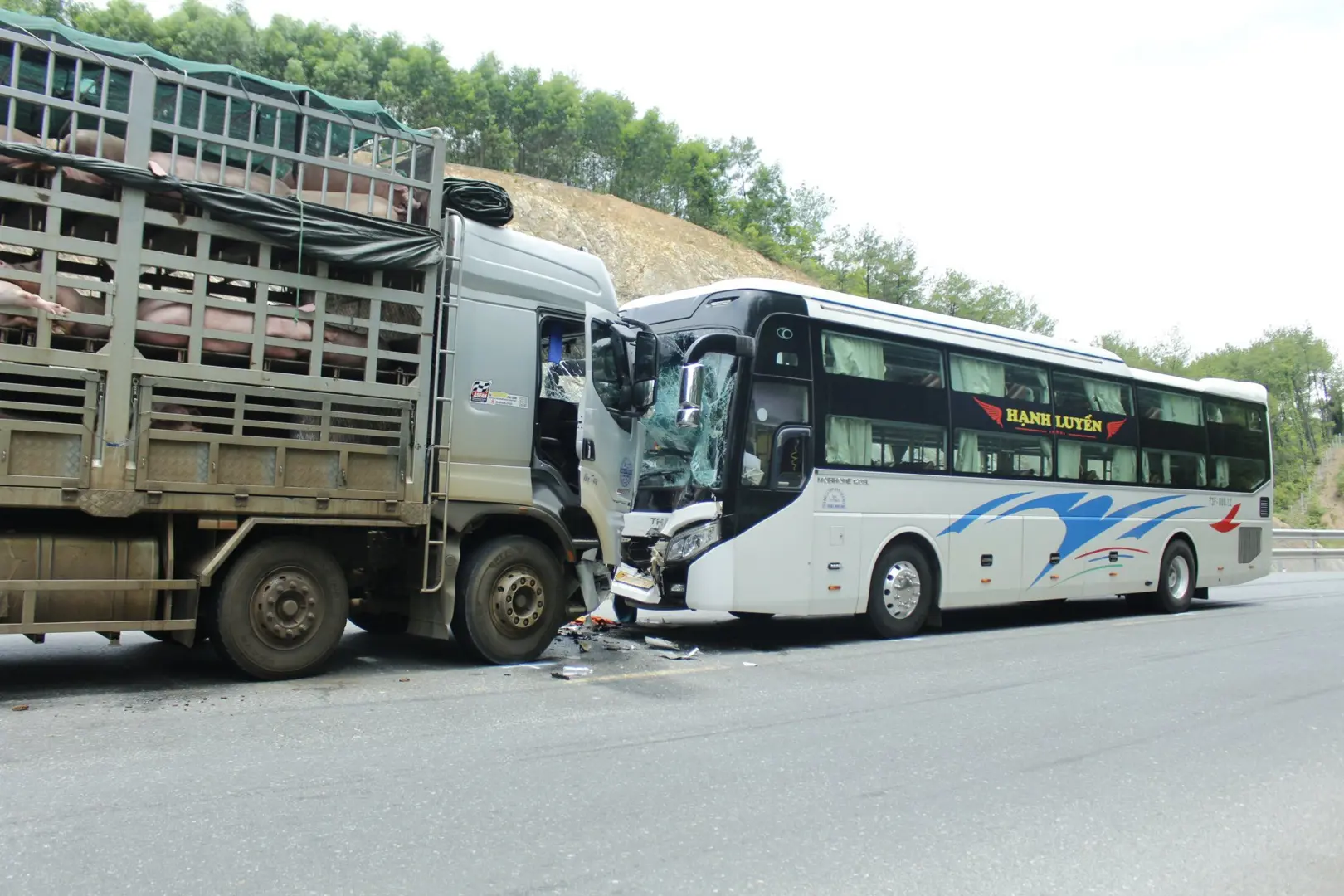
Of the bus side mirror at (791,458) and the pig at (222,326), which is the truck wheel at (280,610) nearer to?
the pig at (222,326)

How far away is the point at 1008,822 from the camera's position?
4426mm

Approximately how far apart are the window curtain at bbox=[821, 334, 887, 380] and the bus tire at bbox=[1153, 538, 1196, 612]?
6.73 meters

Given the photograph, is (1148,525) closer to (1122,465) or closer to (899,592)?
(1122,465)

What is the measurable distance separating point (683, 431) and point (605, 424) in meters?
1.28

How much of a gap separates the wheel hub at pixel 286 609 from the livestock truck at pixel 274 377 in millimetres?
17

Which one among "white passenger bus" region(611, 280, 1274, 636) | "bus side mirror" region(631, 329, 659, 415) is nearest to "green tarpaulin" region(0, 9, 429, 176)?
"bus side mirror" region(631, 329, 659, 415)

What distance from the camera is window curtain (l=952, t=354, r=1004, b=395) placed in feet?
36.2

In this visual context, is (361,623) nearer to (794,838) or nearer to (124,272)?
(124,272)

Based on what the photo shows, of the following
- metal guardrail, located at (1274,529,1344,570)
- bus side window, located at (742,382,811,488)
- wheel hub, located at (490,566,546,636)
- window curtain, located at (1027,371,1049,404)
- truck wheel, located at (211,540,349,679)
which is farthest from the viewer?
metal guardrail, located at (1274,529,1344,570)

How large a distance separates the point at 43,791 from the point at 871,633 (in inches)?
317

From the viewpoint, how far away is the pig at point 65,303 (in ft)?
18.1

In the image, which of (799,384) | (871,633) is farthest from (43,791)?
(871,633)

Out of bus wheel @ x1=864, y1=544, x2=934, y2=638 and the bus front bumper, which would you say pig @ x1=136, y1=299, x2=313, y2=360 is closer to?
the bus front bumper

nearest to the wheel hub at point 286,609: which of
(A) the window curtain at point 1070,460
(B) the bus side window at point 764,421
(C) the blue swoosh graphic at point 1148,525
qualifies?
(B) the bus side window at point 764,421
